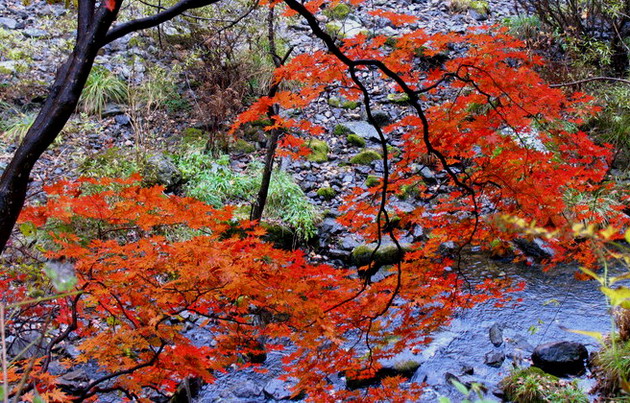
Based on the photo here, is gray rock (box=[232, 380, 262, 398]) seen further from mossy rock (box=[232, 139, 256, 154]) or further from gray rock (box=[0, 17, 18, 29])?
gray rock (box=[0, 17, 18, 29])

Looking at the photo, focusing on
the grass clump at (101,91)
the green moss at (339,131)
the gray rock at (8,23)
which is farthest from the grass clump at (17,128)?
the green moss at (339,131)

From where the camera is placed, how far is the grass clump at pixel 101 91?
21.0 feet

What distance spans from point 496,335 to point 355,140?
12.3ft

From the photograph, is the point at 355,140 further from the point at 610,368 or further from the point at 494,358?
the point at 610,368

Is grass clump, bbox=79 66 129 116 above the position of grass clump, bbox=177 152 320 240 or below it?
above

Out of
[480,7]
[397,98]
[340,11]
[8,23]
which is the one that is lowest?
[397,98]

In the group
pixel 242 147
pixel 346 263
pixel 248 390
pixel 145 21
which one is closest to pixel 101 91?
pixel 242 147

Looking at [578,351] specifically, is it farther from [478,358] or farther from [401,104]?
[401,104]

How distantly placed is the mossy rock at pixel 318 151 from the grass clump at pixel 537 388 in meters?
3.95

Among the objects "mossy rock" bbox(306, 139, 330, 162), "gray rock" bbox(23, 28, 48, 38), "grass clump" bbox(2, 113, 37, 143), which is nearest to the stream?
"mossy rock" bbox(306, 139, 330, 162)

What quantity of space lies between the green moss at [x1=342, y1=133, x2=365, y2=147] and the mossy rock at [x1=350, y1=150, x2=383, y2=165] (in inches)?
12.6

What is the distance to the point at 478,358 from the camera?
13.2 ft

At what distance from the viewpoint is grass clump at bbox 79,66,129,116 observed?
253 inches

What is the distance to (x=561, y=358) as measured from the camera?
12.3 feet
